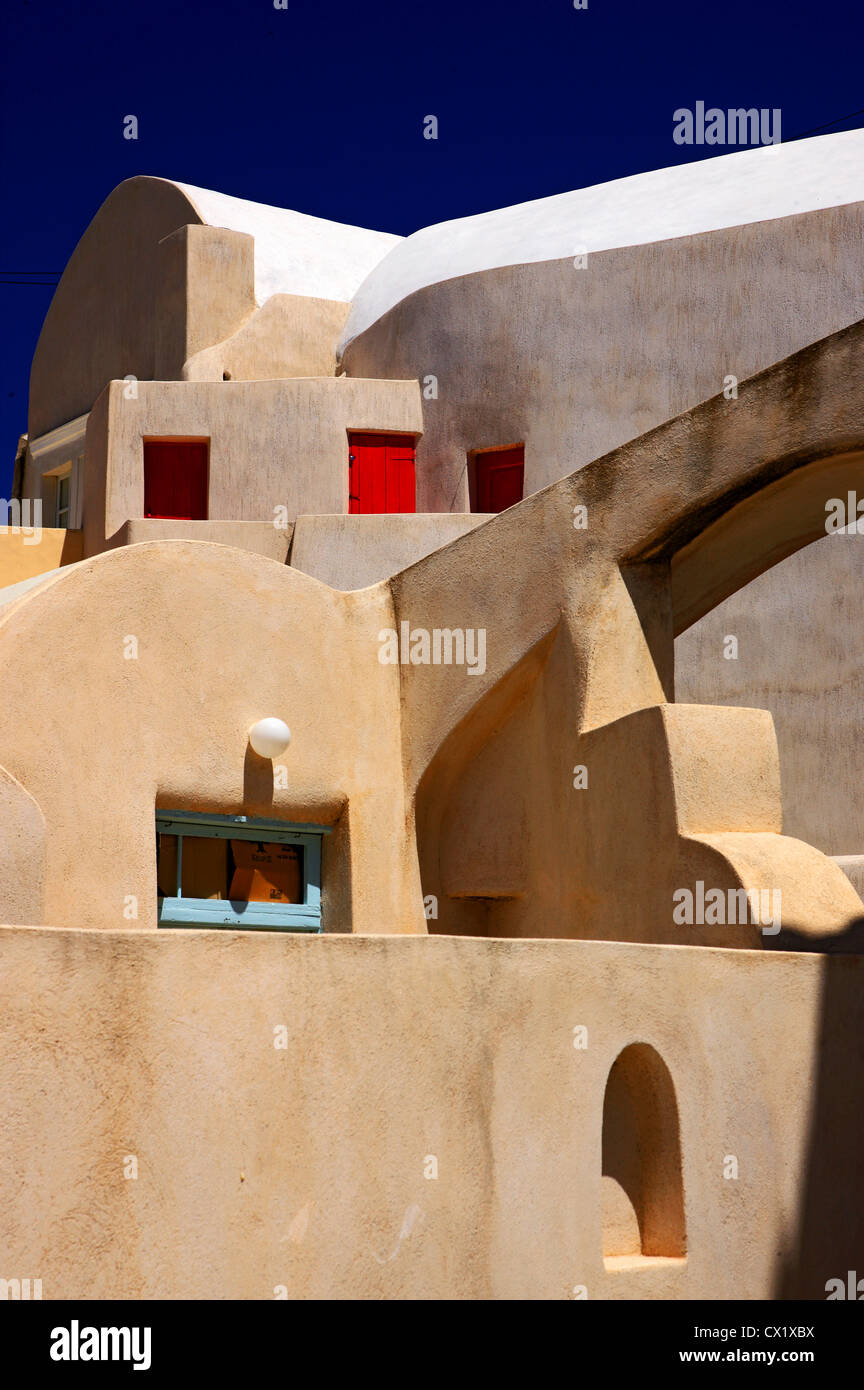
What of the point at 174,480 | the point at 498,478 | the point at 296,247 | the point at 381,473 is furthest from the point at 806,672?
the point at 296,247

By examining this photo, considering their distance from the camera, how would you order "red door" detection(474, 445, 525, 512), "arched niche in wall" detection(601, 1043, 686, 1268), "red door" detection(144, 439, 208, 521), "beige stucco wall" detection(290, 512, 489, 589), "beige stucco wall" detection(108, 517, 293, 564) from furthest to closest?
"red door" detection(474, 445, 525, 512) → "red door" detection(144, 439, 208, 521) → "beige stucco wall" detection(108, 517, 293, 564) → "beige stucco wall" detection(290, 512, 489, 589) → "arched niche in wall" detection(601, 1043, 686, 1268)

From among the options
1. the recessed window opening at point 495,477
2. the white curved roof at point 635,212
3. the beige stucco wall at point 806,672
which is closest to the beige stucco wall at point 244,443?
the recessed window opening at point 495,477

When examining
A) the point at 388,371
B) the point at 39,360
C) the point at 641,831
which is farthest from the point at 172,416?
the point at 641,831

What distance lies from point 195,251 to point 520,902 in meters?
13.1

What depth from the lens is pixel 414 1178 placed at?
7.99m

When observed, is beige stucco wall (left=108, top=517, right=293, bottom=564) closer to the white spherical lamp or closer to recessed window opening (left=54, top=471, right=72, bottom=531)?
recessed window opening (left=54, top=471, right=72, bottom=531)

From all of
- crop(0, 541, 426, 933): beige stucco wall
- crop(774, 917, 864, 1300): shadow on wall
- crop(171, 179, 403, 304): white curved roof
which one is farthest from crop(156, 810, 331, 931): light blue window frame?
crop(171, 179, 403, 304): white curved roof

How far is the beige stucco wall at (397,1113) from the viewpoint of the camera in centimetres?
693

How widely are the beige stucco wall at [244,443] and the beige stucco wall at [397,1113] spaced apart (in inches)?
466

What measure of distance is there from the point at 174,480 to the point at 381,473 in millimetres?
2569

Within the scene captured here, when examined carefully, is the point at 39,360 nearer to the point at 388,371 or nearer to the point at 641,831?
the point at 388,371

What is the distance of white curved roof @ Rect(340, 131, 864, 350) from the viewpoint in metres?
19.7

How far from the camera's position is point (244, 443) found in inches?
802

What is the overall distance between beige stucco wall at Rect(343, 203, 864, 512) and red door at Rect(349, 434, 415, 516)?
0.29m
